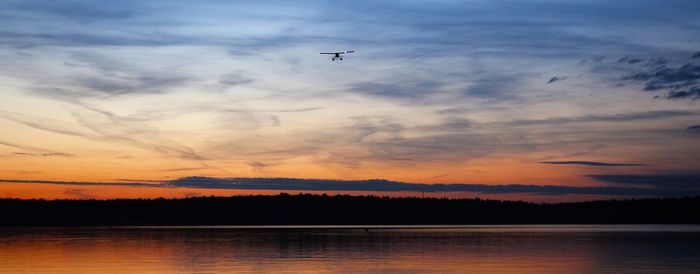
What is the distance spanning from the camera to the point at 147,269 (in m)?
54.1

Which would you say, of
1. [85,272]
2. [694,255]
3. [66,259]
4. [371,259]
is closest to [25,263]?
[66,259]

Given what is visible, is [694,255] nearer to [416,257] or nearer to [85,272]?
[416,257]

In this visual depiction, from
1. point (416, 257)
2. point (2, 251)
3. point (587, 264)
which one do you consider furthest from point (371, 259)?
point (2, 251)

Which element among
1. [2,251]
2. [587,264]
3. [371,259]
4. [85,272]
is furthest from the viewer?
[2,251]

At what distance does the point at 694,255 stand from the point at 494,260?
578 inches

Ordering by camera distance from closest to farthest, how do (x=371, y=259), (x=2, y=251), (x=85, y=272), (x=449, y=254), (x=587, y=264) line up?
(x=85, y=272), (x=587, y=264), (x=371, y=259), (x=449, y=254), (x=2, y=251)

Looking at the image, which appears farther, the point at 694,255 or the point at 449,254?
the point at 449,254

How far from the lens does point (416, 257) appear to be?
65.1m

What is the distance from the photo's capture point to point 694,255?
6462cm

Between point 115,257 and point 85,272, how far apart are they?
46.9 ft

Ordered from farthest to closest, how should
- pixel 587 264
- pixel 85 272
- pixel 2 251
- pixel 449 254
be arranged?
1. pixel 2 251
2. pixel 449 254
3. pixel 587 264
4. pixel 85 272

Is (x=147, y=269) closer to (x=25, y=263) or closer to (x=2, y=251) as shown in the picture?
(x=25, y=263)

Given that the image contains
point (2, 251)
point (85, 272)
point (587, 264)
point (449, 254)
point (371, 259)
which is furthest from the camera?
point (2, 251)

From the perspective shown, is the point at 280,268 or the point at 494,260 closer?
the point at 280,268
